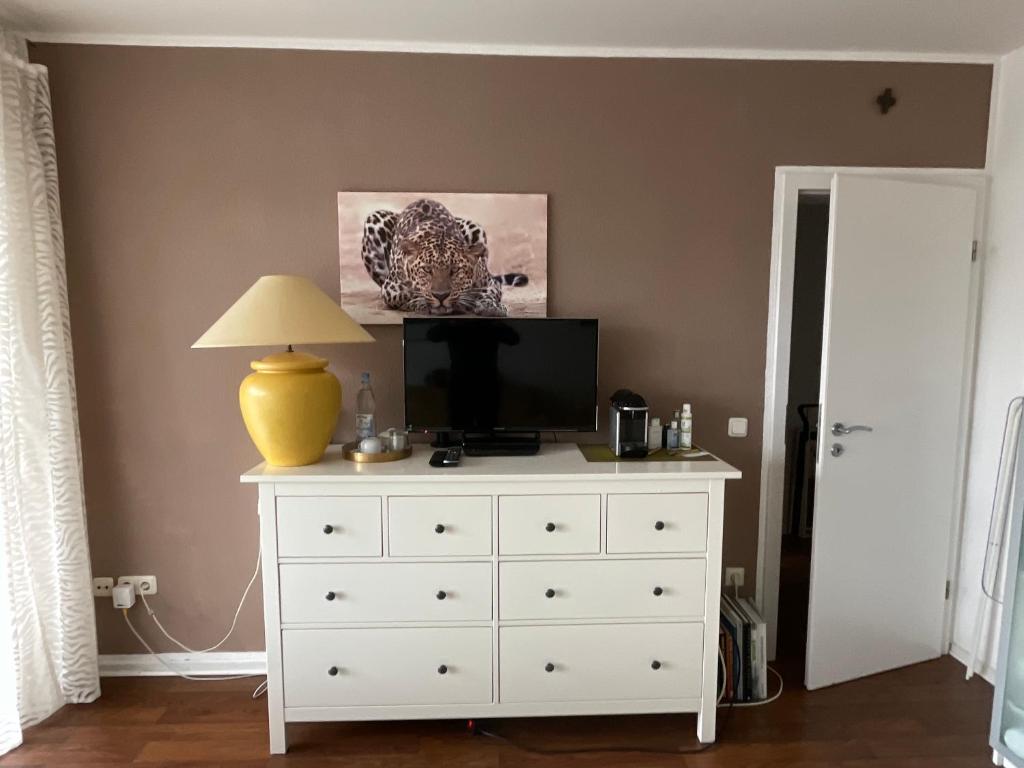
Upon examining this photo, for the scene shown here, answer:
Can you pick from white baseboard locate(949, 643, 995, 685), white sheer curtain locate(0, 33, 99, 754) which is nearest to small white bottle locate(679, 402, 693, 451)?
→ white baseboard locate(949, 643, 995, 685)

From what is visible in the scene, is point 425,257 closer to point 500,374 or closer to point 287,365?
point 500,374

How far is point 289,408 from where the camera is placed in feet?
6.44

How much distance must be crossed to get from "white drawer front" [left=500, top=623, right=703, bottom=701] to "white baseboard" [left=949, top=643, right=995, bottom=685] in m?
1.37

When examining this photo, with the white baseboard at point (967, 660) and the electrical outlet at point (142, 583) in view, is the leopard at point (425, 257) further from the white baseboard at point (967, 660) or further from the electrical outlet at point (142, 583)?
the white baseboard at point (967, 660)

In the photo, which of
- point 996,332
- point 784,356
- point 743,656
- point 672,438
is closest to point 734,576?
point 743,656

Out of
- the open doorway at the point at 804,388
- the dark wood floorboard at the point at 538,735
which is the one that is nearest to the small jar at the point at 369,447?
the dark wood floorboard at the point at 538,735

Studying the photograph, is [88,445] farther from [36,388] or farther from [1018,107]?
[1018,107]

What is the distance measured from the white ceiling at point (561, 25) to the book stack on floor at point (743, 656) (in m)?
2.23

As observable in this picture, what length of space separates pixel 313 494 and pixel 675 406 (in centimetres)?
147

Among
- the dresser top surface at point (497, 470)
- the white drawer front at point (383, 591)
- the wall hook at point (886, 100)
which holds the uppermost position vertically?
the wall hook at point (886, 100)

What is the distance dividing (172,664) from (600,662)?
1.81m

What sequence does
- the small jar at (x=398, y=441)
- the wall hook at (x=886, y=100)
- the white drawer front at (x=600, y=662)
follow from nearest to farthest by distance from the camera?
1. the white drawer front at (x=600, y=662)
2. the small jar at (x=398, y=441)
3. the wall hook at (x=886, y=100)

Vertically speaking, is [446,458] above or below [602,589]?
above

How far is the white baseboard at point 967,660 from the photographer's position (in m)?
2.40
